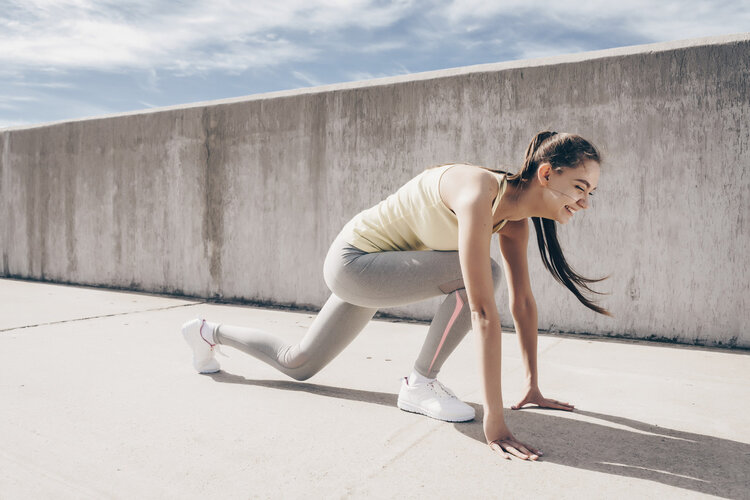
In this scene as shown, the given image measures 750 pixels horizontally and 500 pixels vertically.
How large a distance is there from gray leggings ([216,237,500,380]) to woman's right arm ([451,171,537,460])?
34 centimetres

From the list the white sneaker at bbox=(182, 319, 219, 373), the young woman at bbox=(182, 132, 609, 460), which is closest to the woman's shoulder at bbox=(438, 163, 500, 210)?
the young woman at bbox=(182, 132, 609, 460)

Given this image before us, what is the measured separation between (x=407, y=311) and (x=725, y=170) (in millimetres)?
2251

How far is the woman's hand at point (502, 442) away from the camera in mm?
1882

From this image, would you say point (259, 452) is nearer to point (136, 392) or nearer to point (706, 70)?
point (136, 392)

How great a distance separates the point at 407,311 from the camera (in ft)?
14.6

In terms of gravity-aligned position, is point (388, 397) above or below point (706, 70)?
below

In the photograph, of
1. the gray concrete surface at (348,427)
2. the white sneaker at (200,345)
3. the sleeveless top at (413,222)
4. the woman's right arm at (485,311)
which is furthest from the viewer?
the white sneaker at (200,345)

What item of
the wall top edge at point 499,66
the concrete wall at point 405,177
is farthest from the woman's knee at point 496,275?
the wall top edge at point 499,66

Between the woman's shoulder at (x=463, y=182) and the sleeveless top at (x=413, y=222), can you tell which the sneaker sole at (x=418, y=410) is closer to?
the sleeveless top at (x=413, y=222)

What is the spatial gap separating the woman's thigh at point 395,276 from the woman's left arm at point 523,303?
0.39ft

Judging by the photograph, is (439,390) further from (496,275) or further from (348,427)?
(496,275)

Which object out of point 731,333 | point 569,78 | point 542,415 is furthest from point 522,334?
point 569,78

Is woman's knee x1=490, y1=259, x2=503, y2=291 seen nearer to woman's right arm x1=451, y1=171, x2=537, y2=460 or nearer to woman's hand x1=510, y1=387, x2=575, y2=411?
woman's right arm x1=451, y1=171, x2=537, y2=460

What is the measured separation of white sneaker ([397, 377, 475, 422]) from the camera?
7.40 ft
